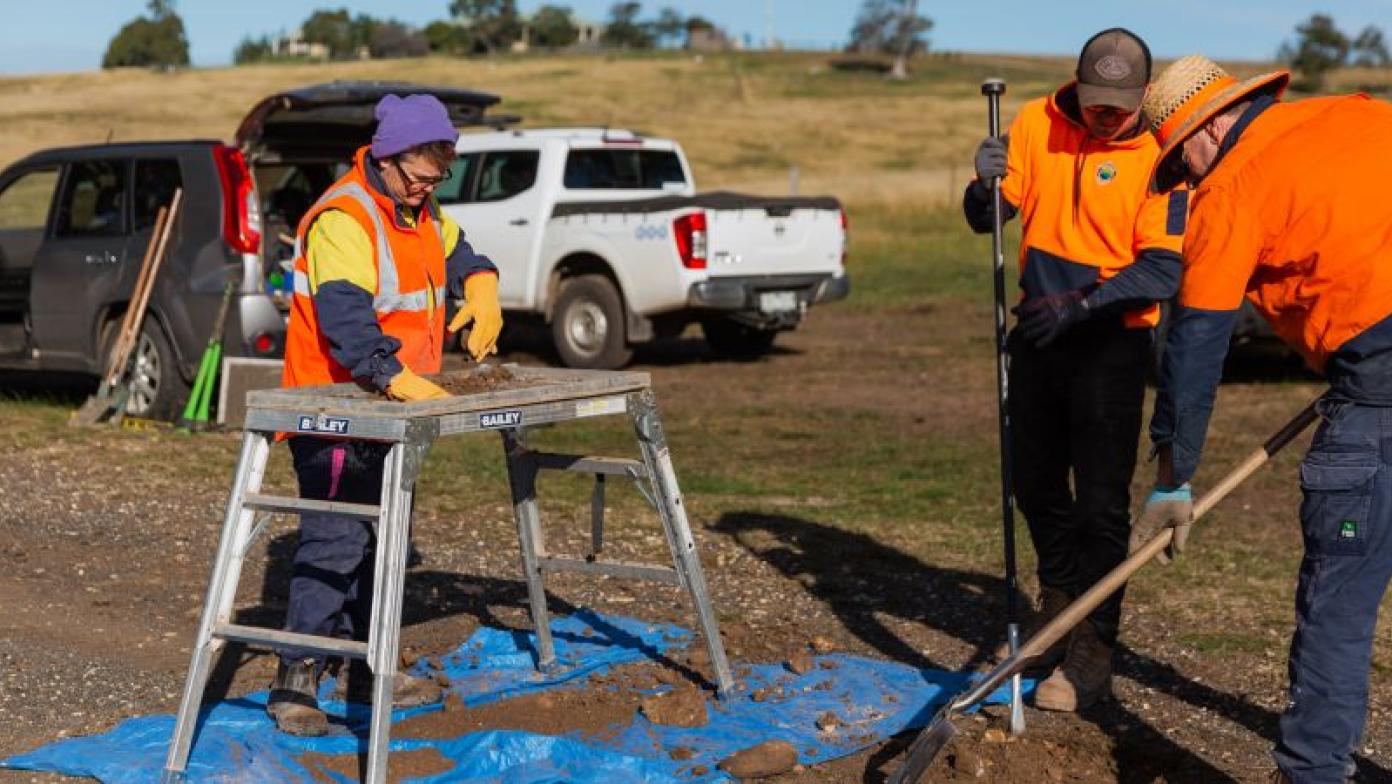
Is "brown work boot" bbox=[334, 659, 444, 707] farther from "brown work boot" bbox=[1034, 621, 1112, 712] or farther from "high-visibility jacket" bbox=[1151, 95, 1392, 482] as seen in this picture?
"high-visibility jacket" bbox=[1151, 95, 1392, 482]

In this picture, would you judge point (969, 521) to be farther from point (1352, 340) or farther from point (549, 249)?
point (549, 249)

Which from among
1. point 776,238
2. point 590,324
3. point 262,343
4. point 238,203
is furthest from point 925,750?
point 590,324

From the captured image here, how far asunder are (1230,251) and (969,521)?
16.6 ft

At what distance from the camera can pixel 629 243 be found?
15.6 m

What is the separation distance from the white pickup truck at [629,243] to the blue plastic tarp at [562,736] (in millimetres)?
8804

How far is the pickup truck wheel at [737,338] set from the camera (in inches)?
663

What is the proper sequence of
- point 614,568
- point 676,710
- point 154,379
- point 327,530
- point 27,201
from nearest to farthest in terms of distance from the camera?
point 327,530 → point 676,710 → point 614,568 → point 154,379 → point 27,201

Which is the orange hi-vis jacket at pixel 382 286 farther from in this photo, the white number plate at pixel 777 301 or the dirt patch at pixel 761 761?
the white number plate at pixel 777 301

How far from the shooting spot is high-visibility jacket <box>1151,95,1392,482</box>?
14.1 ft

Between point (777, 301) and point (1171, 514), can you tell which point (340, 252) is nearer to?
point (1171, 514)

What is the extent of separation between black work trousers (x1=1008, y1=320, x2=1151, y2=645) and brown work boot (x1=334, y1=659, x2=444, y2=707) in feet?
6.80

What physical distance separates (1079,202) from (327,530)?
102 inches

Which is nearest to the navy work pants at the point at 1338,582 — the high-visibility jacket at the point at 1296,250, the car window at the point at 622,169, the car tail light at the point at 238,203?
the high-visibility jacket at the point at 1296,250

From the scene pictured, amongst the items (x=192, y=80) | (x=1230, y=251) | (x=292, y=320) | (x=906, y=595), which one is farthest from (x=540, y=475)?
(x=192, y=80)
